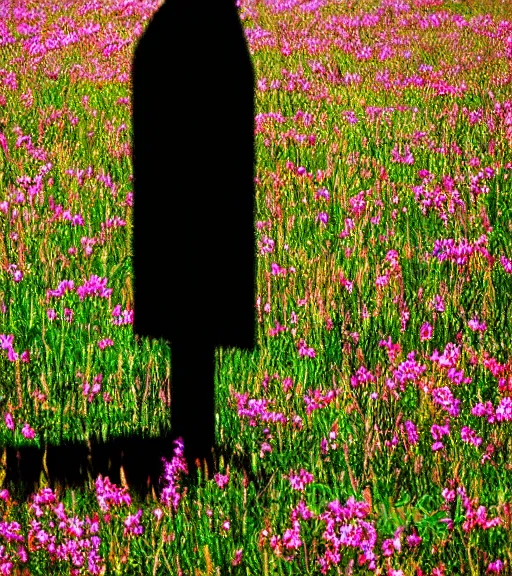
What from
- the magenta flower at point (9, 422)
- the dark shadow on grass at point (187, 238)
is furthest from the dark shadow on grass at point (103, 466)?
the magenta flower at point (9, 422)

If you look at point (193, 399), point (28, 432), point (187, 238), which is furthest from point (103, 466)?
point (187, 238)

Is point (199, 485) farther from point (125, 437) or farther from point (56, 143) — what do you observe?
point (56, 143)

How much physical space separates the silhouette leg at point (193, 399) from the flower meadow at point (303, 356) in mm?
54

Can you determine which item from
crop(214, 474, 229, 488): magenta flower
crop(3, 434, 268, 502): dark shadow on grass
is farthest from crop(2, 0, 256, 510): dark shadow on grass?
crop(214, 474, 229, 488): magenta flower

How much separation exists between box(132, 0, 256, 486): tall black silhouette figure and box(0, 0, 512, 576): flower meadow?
100 millimetres

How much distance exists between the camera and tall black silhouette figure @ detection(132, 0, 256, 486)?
4.19 meters

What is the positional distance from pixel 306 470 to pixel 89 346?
1479mm

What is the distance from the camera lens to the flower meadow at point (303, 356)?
115 inches

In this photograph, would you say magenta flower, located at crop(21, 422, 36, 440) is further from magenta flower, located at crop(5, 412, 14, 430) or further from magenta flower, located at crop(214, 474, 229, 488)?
magenta flower, located at crop(214, 474, 229, 488)

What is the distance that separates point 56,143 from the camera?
24.9ft

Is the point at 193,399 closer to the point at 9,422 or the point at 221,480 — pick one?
the point at 221,480

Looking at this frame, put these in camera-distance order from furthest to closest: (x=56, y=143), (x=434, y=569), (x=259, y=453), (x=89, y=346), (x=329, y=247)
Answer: (x=56, y=143), (x=329, y=247), (x=89, y=346), (x=259, y=453), (x=434, y=569)

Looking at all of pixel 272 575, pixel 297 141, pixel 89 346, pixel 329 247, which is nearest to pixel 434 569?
pixel 272 575

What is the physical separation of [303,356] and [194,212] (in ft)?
7.51
